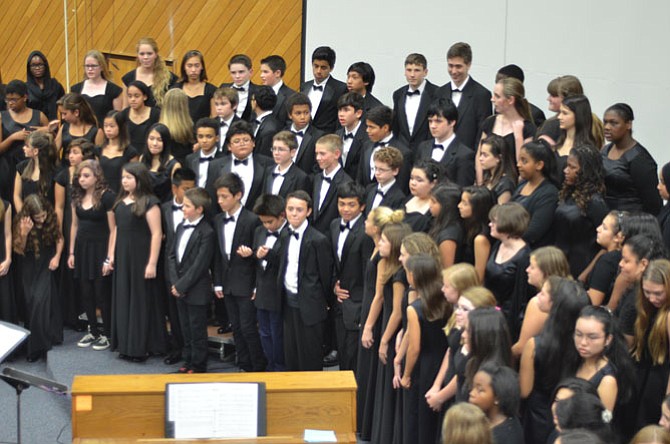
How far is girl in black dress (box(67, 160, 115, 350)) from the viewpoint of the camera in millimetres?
7086

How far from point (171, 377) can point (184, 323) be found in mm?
2068

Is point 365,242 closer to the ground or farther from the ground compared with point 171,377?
farther from the ground

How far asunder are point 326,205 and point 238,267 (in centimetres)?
68

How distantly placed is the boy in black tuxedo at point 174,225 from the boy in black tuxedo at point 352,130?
3.42 ft

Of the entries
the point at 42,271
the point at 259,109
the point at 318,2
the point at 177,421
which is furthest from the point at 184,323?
the point at 318,2

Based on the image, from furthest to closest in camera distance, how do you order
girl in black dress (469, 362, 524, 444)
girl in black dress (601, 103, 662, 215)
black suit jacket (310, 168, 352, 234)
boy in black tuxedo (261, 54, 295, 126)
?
1. boy in black tuxedo (261, 54, 295, 126)
2. black suit jacket (310, 168, 352, 234)
3. girl in black dress (601, 103, 662, 215)
4. girl in black dress (469, 362, 524, 444)

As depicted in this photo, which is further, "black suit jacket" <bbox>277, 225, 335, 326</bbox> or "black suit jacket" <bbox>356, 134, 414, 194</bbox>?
"black suit jacket" <bbox>356, 134, 414, 194</bbox>

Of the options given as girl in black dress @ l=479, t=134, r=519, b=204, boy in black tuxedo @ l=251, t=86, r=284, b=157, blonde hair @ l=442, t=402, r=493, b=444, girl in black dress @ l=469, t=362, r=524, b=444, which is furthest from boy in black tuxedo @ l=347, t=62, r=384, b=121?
blonde hair @ l=442, t=402, r=493, b=444

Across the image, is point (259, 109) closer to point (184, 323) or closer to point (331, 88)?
point (331, 88)

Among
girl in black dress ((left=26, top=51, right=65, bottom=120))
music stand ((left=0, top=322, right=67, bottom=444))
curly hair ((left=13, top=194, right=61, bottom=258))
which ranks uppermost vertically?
girl in black dress ((left=26, top=51, right=65, bottom=120))

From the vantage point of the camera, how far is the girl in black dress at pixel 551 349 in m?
4.32

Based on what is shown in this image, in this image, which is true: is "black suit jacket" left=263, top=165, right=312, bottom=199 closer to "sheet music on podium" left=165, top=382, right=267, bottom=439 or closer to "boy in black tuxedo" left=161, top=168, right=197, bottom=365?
"boy in black tuxedo" left=161, top=168, right=197, bottom=365

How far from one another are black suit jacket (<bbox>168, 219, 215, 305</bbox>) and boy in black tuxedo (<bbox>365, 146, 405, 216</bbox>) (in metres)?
1.08

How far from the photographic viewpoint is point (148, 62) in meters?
8.15
